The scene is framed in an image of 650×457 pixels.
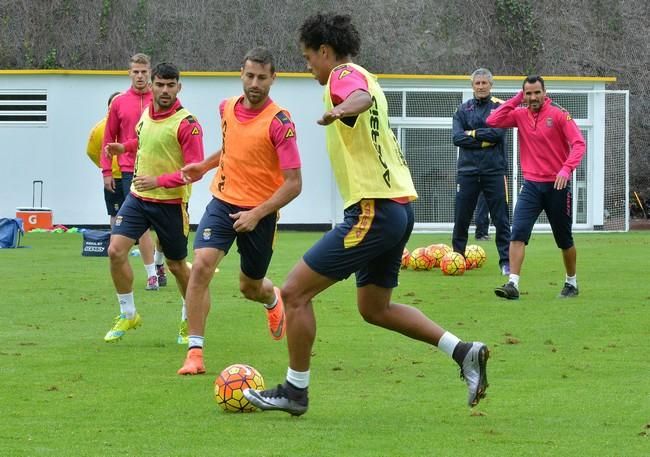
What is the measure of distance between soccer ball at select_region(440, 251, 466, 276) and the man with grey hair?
0.54m

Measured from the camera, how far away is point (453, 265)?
1591 cm

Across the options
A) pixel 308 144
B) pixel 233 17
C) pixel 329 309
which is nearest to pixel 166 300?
pixel 329 309

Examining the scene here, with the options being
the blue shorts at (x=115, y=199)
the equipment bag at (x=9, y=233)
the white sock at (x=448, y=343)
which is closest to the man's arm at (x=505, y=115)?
the blue shorts at (x=115, y=199)

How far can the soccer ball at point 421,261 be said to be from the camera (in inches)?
659

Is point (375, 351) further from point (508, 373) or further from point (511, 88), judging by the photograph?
point (511, 88)

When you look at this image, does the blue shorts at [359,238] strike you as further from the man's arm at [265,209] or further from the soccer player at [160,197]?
the soccer player at [160,197]

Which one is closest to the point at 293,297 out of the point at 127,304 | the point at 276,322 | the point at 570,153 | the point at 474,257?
the point at 276,322

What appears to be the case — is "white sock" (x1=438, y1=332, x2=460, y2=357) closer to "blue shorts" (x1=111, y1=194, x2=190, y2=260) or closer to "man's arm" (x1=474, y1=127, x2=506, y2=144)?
"blue shorts" (x1=111, y1=194, x2=190, y2=260)

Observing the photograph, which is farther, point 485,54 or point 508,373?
point 485,54

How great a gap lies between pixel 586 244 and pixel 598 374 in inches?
599

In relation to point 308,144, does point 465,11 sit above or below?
above

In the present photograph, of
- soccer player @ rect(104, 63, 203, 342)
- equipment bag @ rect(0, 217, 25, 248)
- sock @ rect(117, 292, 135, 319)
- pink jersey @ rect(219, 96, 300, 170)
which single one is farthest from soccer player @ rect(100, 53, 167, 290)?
equipment bag @ rect(0, 217, 25, 248)

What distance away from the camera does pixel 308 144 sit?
94.9ft

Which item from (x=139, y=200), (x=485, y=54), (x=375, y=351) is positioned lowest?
(x=375, y=351)
